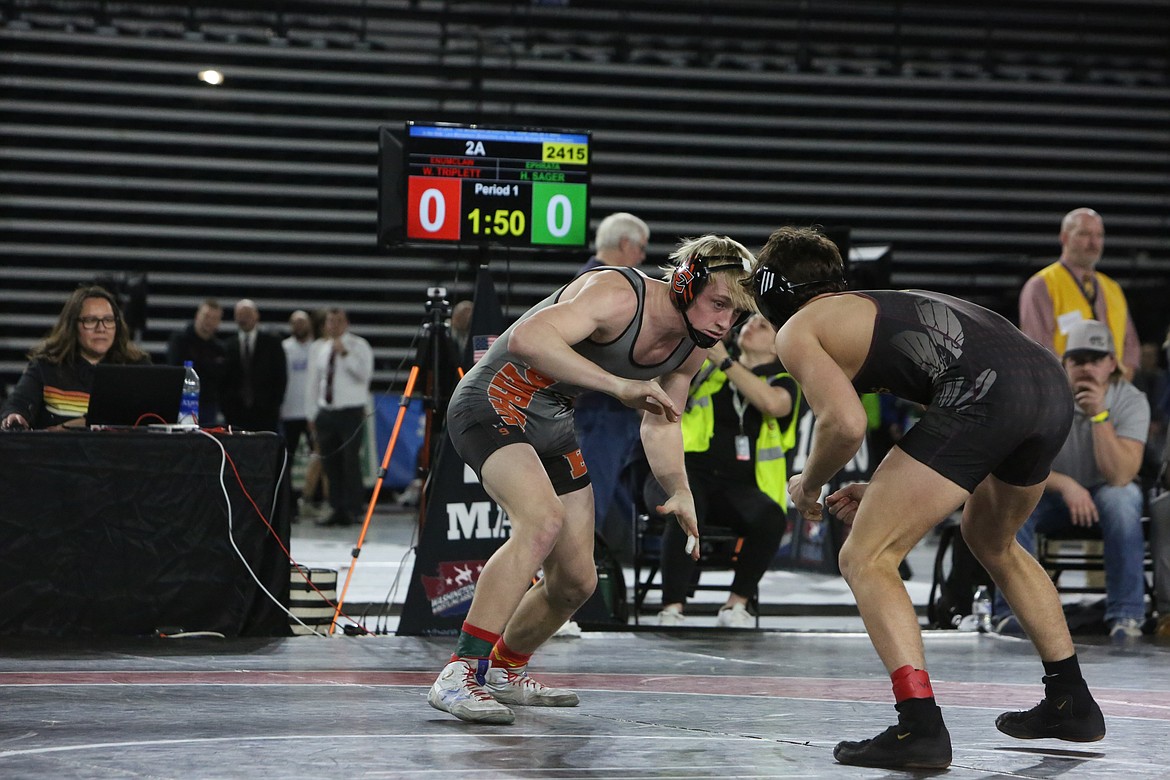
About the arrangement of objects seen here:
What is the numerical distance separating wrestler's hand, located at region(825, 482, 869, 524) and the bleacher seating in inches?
363

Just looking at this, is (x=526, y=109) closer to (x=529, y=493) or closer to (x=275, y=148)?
(x=275, y=148)

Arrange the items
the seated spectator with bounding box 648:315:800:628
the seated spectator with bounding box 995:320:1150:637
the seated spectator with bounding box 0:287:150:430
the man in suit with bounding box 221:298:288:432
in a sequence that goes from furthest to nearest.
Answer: the man in suit with bounding box 221:298:288:432, the seated spectator with bounding box 648:315:800:628, the seated spectator with bounding box 995:320:1150:637, the seated spectator with bounding box 0:287:150:430

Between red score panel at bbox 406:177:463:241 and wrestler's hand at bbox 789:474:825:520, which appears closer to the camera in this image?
wrestler's hand at bbox 789:474:825:520

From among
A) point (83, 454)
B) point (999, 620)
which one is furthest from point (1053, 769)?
point (83, 454)

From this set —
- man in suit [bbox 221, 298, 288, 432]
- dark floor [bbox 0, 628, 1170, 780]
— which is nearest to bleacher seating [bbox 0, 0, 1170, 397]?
man in suit [bbox 221, 298, 288, 432]

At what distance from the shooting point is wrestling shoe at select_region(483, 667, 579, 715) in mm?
4320

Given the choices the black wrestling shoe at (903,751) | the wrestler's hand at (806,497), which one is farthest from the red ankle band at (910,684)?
the wrestler's hand at (806,497)

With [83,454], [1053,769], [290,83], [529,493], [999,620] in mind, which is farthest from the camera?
[290,83]

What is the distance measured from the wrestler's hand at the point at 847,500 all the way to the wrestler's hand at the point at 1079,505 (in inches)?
123

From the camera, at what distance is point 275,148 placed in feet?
44.2

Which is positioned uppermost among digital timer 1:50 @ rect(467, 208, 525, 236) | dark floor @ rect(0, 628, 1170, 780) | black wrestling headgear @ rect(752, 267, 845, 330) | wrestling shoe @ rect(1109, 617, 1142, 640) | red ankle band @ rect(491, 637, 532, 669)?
digital timer 1:50 @ rect(467, 208, 525, 236)

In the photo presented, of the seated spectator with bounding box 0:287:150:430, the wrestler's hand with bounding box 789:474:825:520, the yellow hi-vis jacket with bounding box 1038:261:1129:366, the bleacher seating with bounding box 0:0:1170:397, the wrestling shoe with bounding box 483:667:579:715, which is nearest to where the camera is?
the wrestler's hand with bounding box 789:474:825:520

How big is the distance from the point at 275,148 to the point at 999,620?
9051 millimetres

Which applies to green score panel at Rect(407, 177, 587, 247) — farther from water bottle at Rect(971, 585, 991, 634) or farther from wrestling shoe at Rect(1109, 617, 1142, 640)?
wrestling shoe at Rect(1109, 617, 1142, 640)
